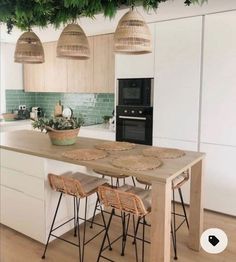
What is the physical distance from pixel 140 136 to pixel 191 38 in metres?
1.37

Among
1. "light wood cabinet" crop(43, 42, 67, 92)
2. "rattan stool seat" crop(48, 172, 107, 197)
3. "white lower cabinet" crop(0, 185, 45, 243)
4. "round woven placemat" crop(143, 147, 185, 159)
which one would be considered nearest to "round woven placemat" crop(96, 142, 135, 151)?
"round woven placemat" crop(143, 147, 185, 159)

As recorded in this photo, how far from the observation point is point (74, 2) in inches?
79.0

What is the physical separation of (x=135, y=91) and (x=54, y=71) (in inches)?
74.7

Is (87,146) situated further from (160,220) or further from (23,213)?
(160,220)

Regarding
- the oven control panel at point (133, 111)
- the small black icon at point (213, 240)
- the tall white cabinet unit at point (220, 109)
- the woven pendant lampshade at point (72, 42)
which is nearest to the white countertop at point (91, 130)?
the oven control panel at point (133, 111)

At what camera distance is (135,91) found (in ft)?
12.3

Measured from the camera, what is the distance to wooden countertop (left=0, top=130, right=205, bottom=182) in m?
1.89

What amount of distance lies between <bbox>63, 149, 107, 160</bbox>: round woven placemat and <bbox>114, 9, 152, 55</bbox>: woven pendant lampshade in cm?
87

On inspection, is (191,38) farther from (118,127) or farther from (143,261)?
(143,261)

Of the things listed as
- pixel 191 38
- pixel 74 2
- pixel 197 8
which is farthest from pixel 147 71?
pixel 74 2

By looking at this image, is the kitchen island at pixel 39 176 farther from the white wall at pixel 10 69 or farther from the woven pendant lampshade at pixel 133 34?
the white wall at pixel 10 69

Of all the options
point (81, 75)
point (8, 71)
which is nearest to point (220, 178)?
point (81, 75)

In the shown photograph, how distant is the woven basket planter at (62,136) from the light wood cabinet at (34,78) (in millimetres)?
2718

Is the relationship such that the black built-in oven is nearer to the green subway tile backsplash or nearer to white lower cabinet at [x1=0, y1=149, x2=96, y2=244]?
the green subway tile backsplash
